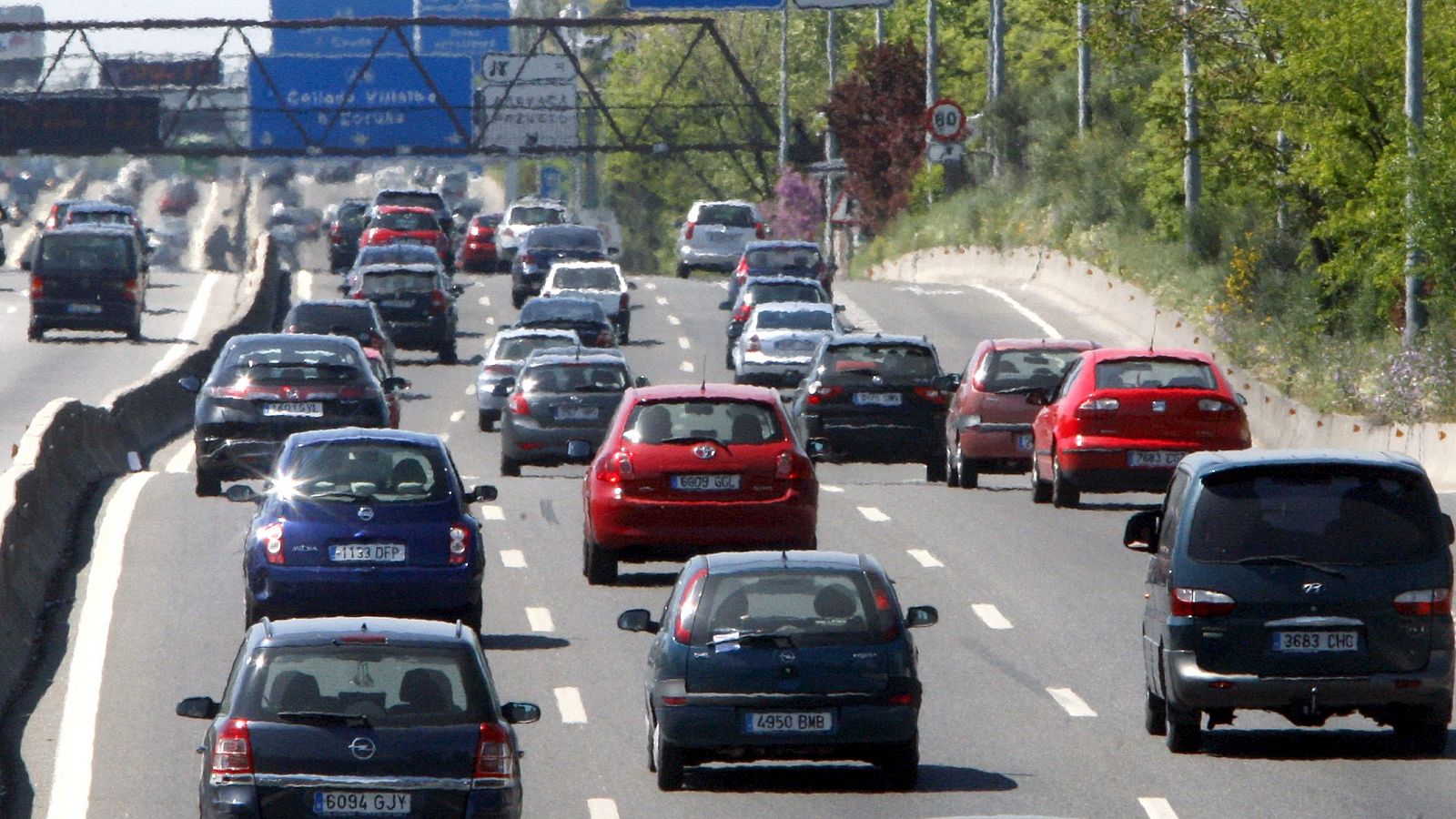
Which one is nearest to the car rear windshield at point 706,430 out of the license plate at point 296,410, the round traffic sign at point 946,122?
the license plate at point 296,410

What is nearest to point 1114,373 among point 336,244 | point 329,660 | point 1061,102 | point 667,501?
point 667,501

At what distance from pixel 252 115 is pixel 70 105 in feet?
24.0

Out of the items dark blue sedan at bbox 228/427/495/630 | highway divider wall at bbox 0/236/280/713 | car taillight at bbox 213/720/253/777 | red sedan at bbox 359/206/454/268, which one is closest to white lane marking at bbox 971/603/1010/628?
dark blue sedan at bbox 228/427/495/630

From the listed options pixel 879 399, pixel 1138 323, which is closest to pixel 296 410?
pixel 879 399

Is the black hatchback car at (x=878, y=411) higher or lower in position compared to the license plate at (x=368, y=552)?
lower

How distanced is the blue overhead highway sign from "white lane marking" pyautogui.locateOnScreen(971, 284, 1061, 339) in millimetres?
18945

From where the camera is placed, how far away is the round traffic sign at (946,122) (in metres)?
64.4

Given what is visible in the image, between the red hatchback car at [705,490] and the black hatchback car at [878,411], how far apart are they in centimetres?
930

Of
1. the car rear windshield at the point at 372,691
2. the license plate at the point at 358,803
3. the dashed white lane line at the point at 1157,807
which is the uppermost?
the car rear windshield at the point at 372,691

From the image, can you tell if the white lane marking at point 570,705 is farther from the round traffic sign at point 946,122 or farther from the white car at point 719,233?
the white car at point 719,233

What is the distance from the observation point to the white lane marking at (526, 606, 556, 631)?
778 inches

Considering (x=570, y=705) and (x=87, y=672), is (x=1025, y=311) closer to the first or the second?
(x=87, y=672)

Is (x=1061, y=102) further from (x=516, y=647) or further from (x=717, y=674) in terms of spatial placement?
(x=717, y=674)

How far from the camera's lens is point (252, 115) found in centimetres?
7775
